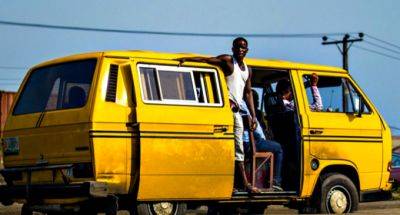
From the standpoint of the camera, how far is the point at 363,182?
1190cm

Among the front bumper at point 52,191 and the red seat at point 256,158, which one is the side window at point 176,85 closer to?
the red seat at point 256,158

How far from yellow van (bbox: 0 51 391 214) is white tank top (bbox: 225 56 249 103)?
203 millimetres

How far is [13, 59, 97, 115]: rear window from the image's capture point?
9516mm

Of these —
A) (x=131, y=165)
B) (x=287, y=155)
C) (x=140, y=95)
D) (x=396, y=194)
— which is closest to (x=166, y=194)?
(x=131, y=165)

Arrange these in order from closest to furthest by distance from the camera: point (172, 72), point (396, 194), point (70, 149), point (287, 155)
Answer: point (70, 149) → point (172, 72) → point (287, 155) → point (396, 194)

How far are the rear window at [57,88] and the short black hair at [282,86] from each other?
3250 millimetres

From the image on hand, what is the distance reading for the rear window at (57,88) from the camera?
9.52 metres

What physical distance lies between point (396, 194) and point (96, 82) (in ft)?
47.1

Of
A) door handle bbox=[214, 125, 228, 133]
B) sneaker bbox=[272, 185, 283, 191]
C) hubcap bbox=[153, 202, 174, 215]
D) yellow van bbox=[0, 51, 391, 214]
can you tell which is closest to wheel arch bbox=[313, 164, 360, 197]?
yellow van bbox=[0, 51, 391, 214]

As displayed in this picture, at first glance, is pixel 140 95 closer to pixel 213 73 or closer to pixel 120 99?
pixel 120 99

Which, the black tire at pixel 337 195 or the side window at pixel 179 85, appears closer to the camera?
the side window at pixel 179 85

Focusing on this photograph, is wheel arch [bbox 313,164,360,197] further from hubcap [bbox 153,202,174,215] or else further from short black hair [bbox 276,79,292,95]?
hubcap [bbox 153,202,174,215]

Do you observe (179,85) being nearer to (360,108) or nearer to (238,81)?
(238,81)

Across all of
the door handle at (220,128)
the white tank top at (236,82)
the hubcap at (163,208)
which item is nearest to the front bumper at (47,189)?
the hubcap at (163,208)
